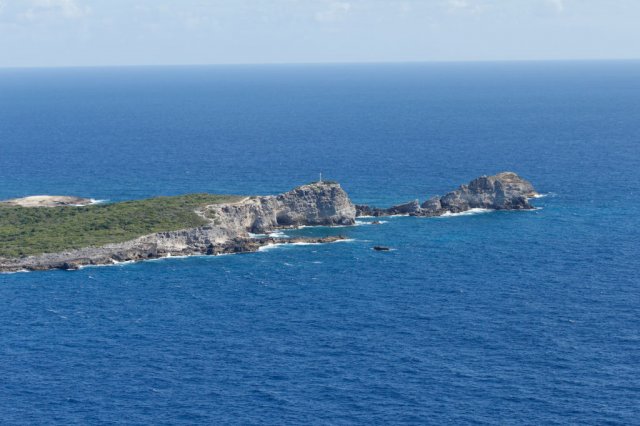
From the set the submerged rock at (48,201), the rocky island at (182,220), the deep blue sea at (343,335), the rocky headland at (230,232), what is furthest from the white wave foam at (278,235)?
the submerged rock at (48,201)

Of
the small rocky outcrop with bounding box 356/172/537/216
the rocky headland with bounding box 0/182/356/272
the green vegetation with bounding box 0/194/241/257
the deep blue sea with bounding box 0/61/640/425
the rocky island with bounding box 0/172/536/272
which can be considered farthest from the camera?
the small rocky outcrop with bounding box 356/172/537/216

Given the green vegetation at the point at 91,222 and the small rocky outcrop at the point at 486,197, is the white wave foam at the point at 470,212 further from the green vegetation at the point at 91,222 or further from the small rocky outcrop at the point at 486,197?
the green vegetation at the point at 91,222

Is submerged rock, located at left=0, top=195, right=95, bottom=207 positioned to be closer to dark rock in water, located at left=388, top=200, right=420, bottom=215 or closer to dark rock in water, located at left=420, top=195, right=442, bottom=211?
dark rock in water, located at left=388, top=200, right=420, bottom=215

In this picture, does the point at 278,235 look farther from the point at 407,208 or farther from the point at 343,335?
the point at 343,335

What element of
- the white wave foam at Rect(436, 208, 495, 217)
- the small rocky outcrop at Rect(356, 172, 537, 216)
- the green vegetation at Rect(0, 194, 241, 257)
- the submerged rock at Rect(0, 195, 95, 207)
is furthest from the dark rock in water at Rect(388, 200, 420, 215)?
the submerged rock at Rect(0, 195, 95, 207)

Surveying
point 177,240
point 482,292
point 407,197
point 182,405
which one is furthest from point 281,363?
point 407,197

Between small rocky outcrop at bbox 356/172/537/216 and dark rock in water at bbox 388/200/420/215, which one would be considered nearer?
dark rock in water at bbox 388/200/420/215

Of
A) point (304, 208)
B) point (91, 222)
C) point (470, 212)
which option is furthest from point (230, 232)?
point (470, 212)
